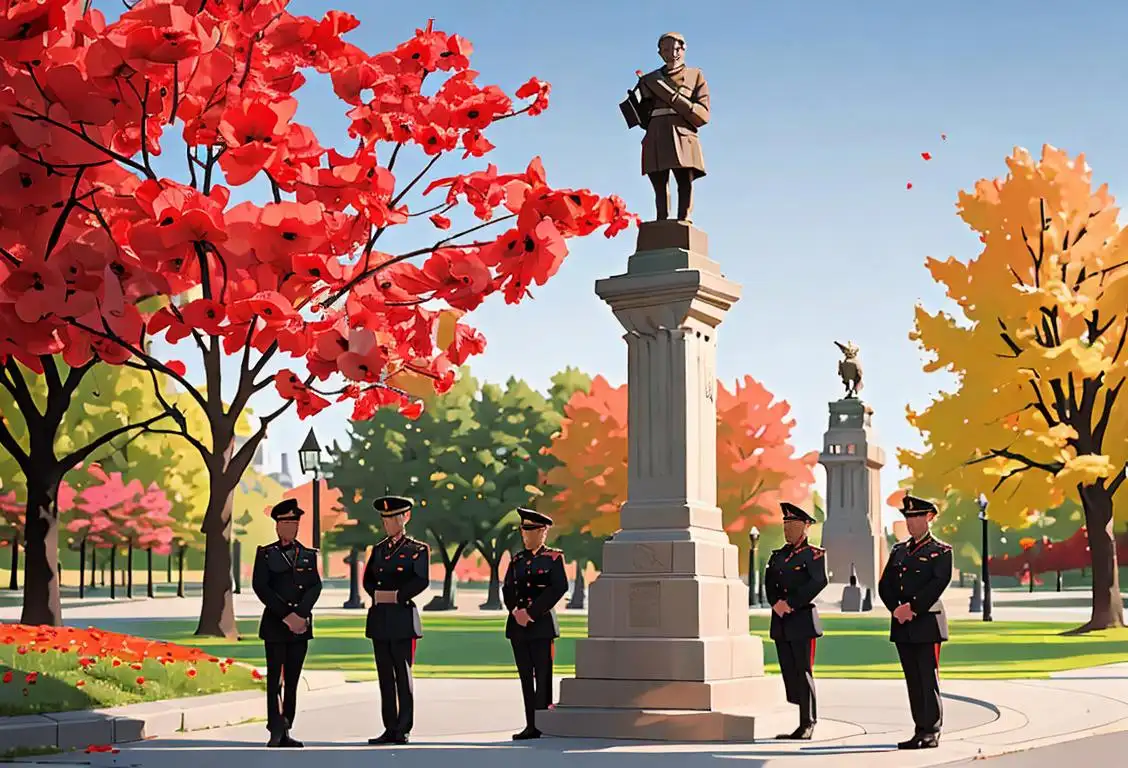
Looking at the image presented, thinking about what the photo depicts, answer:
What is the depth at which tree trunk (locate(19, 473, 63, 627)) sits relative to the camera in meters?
26.9

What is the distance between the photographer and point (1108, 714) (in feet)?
53.8

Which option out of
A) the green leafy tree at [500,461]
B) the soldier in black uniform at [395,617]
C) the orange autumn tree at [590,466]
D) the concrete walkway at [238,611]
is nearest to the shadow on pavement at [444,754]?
the soldier in black uniform at [395,617]

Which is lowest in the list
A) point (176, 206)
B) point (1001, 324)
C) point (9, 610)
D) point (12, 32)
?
point (9, 610)

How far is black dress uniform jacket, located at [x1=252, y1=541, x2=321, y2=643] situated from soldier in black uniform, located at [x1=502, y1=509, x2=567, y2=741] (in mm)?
1949

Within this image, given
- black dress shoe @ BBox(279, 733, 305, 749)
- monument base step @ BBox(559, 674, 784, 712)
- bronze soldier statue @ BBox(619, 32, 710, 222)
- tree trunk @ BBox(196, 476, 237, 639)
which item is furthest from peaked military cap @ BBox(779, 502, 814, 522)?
tree trunk @ BBox(196, 476, 237, 639)

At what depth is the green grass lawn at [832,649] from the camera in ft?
84.6

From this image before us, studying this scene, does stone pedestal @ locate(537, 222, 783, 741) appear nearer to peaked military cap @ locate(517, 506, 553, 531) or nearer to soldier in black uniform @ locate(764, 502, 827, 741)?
soldier in black uniform @ locate(764, 502, 827, 741)

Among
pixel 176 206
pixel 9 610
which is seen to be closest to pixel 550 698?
pixel 176 206

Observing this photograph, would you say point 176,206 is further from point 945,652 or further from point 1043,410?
point 1043,410

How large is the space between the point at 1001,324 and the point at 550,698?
75.8 ft

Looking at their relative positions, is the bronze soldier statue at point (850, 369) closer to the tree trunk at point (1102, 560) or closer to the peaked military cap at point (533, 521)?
the tree trunk at point (1102, 560)

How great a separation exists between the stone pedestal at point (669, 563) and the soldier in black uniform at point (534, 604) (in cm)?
27

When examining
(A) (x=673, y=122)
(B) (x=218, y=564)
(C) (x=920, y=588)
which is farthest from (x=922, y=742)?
(B) (x=218, y=564)

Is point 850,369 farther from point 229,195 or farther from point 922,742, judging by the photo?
point 229,195
